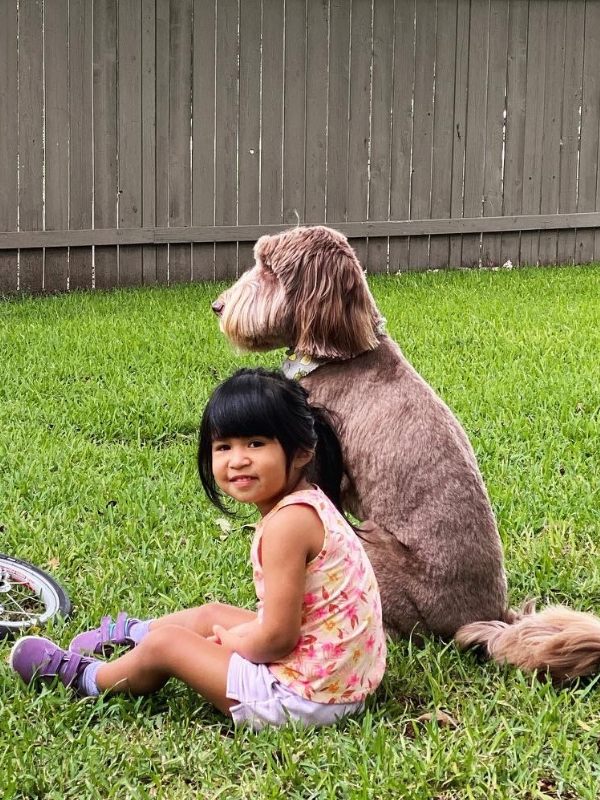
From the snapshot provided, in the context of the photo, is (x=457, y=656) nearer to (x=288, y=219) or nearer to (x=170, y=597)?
(x=170, y=597)

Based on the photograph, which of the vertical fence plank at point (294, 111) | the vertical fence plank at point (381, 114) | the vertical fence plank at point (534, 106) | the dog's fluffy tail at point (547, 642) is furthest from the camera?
the vertical fence plank at point (534, 106)

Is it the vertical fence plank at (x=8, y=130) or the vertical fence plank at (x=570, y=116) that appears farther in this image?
the vertical fence plank at (x=570, y=116)

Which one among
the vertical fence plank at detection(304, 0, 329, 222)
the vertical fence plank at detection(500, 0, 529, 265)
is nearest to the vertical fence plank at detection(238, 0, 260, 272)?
the vertical fence plank at detection(304, 0, 329, 222)

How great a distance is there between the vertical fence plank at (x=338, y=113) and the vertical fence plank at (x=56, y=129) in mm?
2559

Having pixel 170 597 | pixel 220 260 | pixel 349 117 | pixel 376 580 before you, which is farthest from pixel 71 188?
pixel 376 580

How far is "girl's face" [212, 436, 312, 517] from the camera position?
9.20 ft

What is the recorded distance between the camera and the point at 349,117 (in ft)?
35.4

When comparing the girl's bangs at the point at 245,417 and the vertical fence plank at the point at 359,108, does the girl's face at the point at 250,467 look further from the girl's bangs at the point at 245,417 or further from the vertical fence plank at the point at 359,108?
the vertical fence plank at the point at 359,108

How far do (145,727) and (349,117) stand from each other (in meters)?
8.75

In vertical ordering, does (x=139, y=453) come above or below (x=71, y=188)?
below

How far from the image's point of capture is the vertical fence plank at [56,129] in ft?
31.0

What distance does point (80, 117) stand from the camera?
9.66m

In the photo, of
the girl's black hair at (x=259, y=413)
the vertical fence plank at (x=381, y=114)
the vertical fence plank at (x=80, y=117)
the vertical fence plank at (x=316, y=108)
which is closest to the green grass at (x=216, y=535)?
the girl's black hair at (x=259, y=413)

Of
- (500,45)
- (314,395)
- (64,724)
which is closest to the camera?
(64,724)
